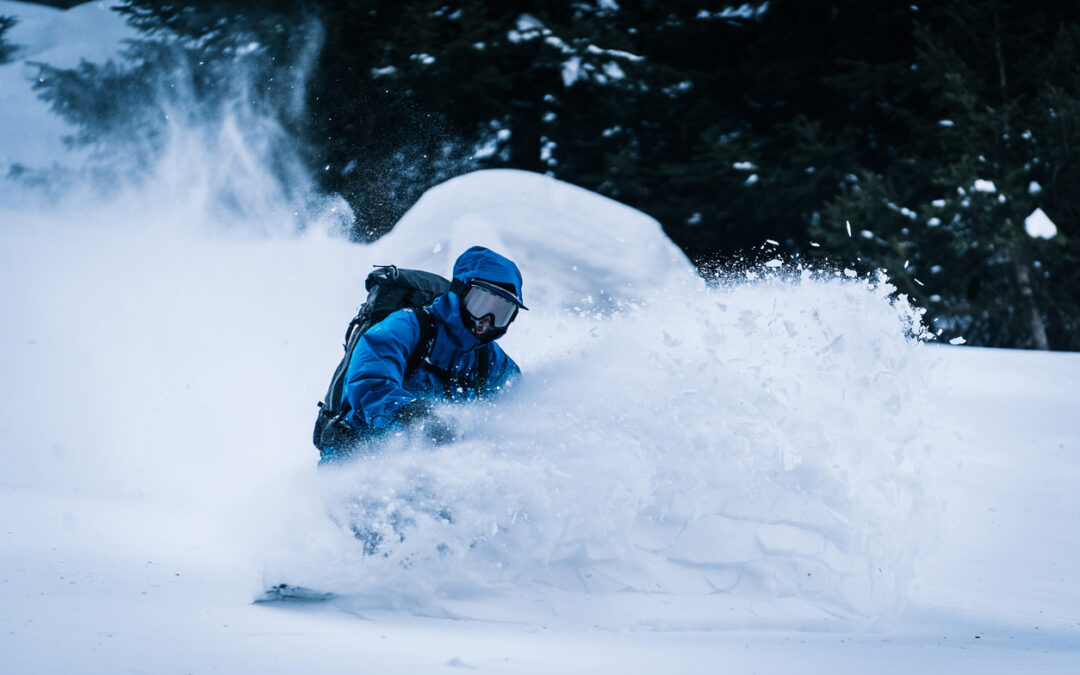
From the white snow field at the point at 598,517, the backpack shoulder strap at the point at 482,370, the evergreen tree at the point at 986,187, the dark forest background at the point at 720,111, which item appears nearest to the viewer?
the white snow field at the point at 598,517

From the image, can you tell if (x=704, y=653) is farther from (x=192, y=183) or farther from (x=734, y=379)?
(x=192, y=183)

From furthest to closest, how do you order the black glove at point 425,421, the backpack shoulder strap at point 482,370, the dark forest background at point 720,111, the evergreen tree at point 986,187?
the dark forest background at point 720,111 < the evergreen tree at point 986,187 < the backpack shoulder strap at point 482,370 < the black glove at point 425,421

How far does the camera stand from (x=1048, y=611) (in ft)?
14.0

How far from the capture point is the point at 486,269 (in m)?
3.77

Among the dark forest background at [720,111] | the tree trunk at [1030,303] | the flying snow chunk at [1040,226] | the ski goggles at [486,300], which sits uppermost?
the dark forest background at [720,111]

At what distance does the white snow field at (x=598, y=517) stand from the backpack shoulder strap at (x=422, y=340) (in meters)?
0.32

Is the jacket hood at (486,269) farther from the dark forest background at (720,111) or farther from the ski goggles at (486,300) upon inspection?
the dark forest background at (720,111)

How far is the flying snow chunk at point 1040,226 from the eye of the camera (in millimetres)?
11555

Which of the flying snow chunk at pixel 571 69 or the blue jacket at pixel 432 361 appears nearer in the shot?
the blue jacket at pixel 432 361

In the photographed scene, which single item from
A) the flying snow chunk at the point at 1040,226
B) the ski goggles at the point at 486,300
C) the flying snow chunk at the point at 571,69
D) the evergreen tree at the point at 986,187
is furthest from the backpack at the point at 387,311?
the flying snow chunk at the point at 571,69

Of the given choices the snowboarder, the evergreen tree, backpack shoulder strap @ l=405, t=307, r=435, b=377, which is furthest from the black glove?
the evergreen tree

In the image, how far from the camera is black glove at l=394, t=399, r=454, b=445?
3441 millimetres

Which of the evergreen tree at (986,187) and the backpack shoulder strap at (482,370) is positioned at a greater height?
the evergreen tree at (986,187)

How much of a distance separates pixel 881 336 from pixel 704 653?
80.4 inches
